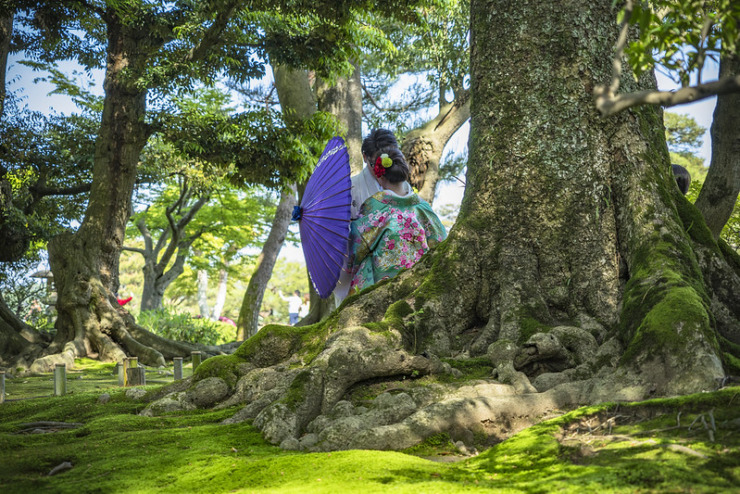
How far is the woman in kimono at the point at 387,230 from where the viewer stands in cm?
577

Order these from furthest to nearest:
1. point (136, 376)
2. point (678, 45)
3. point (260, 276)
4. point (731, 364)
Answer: point (260, 276) → point (136, 376) → point (731, 364) → point (678, 45)

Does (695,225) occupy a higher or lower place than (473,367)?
higher

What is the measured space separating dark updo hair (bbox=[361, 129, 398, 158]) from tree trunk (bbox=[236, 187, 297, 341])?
328 inches

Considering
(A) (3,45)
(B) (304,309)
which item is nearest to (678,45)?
(A) (3,45)

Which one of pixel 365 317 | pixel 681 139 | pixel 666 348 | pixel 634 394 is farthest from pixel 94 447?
pixel 681 139

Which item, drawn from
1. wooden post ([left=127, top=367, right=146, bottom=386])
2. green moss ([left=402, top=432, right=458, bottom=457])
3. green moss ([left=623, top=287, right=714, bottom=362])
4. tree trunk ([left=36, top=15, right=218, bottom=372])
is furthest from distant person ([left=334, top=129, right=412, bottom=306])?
tree trunk ([left=36, top=15, right=218, bottom=372])

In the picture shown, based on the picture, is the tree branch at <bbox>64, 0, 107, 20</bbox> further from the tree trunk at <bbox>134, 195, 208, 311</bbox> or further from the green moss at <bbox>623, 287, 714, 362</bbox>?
the green moss at <bbox>623, 287, 714, 362</bbox>

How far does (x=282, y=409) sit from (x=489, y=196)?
2158 millimetres

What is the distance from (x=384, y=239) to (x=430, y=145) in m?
7.47

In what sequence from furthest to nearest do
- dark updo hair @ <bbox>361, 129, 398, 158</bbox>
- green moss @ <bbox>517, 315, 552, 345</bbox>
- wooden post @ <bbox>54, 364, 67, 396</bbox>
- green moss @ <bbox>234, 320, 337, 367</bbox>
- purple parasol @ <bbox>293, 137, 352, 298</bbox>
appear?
dark updo hair @ <bbox>361, 129, 398, 158</bbox> → wooden post @ <bbox>54, 364, 67, 396</bbox> → purple parasol @ <bbox>293, 137, 352, 298</bbox> → green moss @ <bbox>234, 320, 337, 367</bbox> → green moss @ <bbox>517, 315, 552, 345</bbox>

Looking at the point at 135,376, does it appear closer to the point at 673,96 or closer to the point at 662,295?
the point at 662,295

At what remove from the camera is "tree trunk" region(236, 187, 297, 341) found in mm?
15512

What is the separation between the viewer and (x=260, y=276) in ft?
53.6

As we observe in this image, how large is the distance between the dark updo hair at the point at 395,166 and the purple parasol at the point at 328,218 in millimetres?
475
